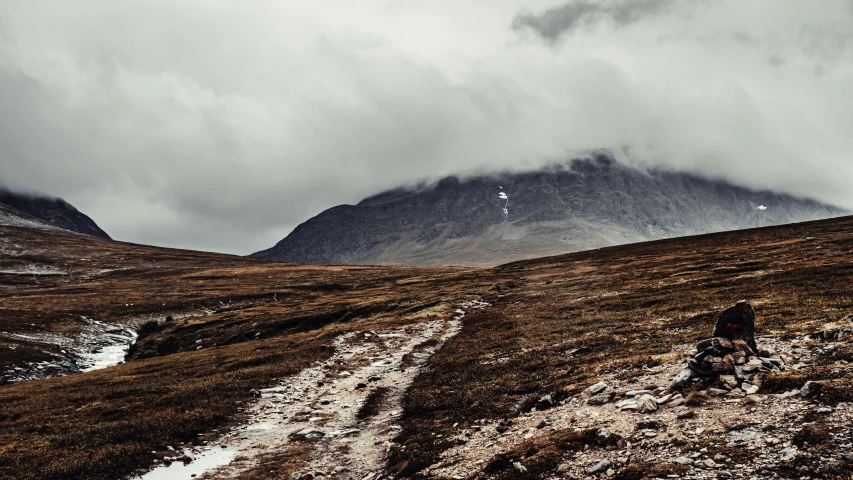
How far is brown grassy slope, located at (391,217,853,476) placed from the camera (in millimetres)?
22062

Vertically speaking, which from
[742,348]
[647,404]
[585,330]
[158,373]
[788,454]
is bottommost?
[158,373]

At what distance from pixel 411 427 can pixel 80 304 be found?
11125 cm

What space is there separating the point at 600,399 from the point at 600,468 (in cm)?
590

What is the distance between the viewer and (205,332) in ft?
242

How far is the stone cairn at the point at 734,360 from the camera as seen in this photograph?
16438 mm

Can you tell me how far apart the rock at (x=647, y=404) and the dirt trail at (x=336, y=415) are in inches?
367

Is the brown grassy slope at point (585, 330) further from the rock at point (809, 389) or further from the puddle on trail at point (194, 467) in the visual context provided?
the rock at point (809, 389)

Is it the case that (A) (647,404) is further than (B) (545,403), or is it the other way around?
(B) (545,403)

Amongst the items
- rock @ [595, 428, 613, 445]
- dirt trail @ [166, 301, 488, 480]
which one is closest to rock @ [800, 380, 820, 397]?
rock @ [595, 428, 613, 445]

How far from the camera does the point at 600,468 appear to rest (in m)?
13.0

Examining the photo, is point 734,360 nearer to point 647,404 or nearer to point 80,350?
point 647,404

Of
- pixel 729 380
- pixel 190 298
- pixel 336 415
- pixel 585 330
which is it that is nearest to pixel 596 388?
pixel 729 380

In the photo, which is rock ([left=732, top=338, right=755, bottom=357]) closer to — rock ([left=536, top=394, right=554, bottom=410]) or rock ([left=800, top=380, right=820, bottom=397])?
rock ([left=800, top=380, right=820, bottom=397])

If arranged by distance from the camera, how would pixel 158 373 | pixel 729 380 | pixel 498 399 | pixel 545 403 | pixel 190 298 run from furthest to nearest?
pixel 190 298 < pixel 158 373 < pixel 498 399 < pixel 545 403 < pixel 729 380
